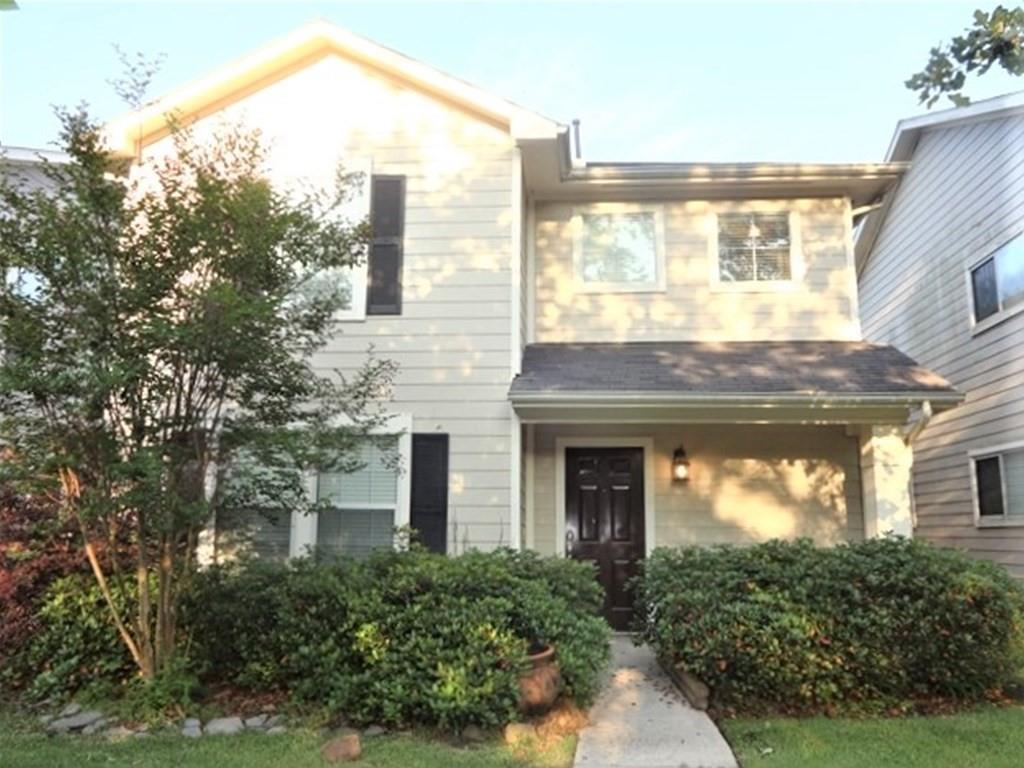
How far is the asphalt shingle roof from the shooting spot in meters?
7.55

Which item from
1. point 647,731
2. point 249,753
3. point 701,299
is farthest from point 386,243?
point 647,731

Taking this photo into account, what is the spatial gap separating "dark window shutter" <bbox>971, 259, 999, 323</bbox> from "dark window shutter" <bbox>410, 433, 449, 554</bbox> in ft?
21.2

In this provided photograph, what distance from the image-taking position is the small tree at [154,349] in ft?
17.1

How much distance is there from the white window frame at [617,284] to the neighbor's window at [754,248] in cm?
66

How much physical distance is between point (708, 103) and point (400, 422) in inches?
352

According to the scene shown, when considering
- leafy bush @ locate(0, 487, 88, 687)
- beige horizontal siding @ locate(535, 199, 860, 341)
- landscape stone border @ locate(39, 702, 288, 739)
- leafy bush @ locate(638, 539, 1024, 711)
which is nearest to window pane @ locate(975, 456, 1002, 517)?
beige horizontal siding @ locate(535, 199, 860, 341)

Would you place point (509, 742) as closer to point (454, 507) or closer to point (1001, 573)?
point (454, 507)

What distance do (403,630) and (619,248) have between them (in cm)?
544

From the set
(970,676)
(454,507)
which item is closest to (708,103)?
(454,507)

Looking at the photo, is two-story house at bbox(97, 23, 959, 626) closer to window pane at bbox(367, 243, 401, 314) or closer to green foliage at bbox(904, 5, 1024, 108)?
window pane at bbox(367, 243, 401, 314)

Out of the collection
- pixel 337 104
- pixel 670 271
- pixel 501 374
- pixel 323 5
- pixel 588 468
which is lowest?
pixel 588 468

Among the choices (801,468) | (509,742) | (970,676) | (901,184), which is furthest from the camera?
(901,184)

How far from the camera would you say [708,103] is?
1359 centimetres

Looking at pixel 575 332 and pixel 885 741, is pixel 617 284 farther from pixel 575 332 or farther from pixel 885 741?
pixel 885 741
